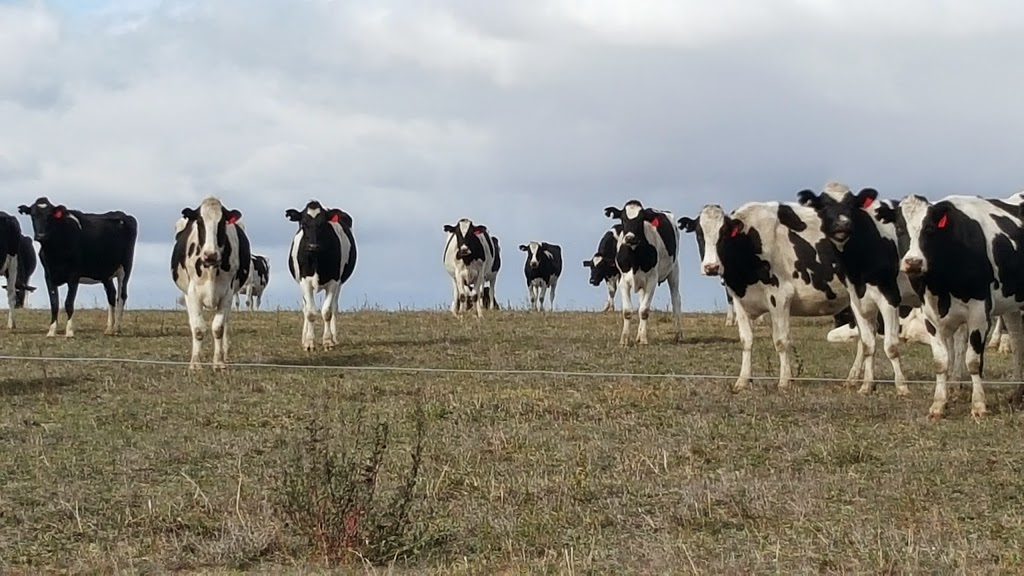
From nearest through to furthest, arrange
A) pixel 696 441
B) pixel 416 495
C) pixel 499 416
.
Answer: pixel 416 495
pixel 696 441
pixel 499 416

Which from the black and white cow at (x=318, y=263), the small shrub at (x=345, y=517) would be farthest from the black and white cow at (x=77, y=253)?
the small shrub at (x=345, y=517)

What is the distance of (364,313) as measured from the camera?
99.9ft

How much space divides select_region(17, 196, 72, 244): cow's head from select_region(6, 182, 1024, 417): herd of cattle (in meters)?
0.02

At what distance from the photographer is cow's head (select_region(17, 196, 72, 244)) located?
83.4 feet

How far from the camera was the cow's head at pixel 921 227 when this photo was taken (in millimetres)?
14242

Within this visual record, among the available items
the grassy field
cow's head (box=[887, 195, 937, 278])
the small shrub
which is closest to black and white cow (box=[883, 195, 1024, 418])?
cow's head (box=[887, 195, 937, 278])

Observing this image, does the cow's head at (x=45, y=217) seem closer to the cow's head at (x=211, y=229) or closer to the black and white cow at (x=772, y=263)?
the cow's head at (x=211, y=229)

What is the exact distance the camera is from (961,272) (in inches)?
569

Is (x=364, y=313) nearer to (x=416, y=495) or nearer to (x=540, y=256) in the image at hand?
(x=540, y=256)

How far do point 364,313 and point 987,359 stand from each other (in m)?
13.9

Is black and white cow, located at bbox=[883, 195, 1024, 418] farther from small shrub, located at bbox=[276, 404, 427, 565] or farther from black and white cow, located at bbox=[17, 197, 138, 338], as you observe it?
black and white cow, located at bbox=[17, 197, 138, 338]

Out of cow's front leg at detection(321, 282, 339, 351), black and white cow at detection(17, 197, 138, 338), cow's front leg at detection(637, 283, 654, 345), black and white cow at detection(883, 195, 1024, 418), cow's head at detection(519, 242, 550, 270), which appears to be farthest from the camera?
cow's head at detection(519, 242, 550, 270)

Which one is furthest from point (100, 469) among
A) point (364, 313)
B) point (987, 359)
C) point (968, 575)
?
point (364, 313)

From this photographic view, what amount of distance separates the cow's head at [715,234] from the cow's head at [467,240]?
13445 millimetres
